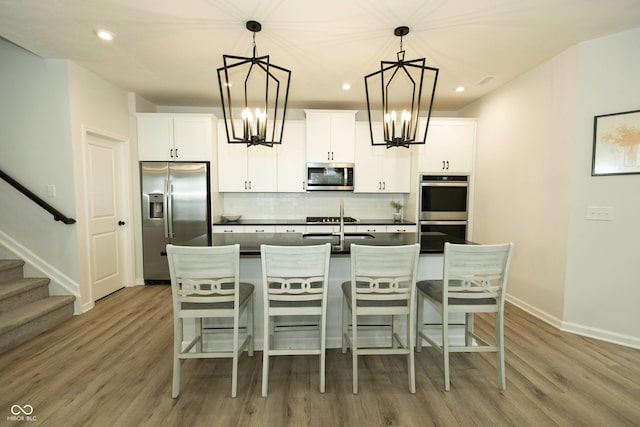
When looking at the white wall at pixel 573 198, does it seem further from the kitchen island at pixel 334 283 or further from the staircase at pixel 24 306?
the staircase at pixel 24 306

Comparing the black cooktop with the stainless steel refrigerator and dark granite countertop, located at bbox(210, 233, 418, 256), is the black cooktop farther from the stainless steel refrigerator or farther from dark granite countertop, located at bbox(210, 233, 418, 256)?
dark granite countertop, located at bbox(210, 233, 418, 256)

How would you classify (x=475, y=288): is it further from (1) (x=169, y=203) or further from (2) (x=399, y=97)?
(1) (x=169, y=203)

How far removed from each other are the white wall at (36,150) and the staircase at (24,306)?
9.8 inches

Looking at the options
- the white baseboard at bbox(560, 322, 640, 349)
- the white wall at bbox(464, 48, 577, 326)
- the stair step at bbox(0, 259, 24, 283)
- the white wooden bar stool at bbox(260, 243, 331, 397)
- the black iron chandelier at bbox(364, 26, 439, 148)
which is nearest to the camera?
the white wooden bar stool at bbox(260, 243, 331, 397)

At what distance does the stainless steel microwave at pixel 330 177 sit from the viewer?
14.3 feet

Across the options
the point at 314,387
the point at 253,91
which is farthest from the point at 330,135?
the point at 314,387

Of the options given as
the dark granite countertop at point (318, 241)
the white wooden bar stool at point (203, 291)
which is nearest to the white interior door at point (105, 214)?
the dark granite countertop at point (318, 241)

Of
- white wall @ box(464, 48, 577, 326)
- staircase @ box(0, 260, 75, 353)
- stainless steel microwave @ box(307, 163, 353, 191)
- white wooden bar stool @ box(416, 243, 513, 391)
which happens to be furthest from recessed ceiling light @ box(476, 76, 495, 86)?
staircase @ box(0, 260, 75, 353)

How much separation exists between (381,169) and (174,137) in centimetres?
302

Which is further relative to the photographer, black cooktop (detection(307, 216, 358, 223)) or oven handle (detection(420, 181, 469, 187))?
black cooktop (detection(307, 216, 358, 223))

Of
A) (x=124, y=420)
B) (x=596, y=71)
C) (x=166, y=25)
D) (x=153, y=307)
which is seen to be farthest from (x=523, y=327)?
(x=166, y=25)

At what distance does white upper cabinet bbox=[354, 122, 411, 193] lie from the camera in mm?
4414

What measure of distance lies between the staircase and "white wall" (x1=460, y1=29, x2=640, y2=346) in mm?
4968

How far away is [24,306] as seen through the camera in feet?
9.39
